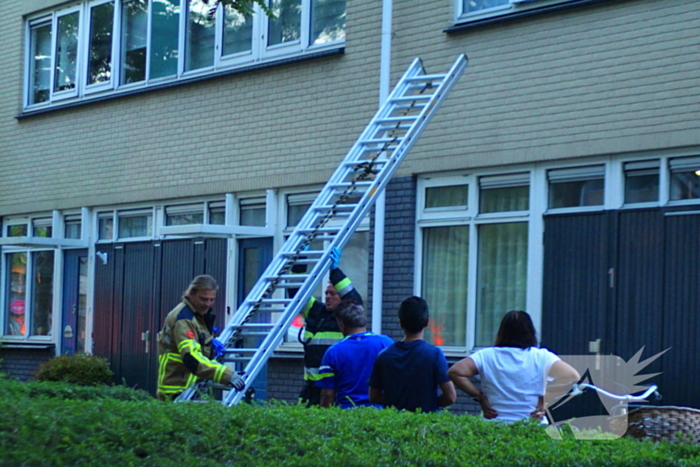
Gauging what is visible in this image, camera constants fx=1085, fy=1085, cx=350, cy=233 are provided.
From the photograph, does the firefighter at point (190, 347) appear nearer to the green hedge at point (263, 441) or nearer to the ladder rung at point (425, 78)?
the green hedge at point (263, 441)

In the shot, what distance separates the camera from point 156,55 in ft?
52.4

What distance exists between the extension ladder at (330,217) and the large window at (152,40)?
8.94 feet

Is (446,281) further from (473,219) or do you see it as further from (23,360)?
(23,360)

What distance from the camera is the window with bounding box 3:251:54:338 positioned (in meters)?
18.0

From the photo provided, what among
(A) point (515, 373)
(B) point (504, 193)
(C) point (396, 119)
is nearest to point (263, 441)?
(A) point (515, 373)

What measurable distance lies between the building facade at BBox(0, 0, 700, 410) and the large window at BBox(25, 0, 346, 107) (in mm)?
37

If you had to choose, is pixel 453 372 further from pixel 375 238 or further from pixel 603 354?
pixel 375 238

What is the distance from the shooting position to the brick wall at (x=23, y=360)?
17594 millimetres

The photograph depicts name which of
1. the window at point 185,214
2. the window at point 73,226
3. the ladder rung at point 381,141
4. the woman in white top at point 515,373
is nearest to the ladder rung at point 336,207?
the ladder rung at point 381,141

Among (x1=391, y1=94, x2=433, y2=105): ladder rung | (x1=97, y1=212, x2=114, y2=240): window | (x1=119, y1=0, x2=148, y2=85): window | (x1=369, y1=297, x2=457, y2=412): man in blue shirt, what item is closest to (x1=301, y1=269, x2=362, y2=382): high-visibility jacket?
(x1=369, y1=297, x2=457, y2=412): man in blue shirt

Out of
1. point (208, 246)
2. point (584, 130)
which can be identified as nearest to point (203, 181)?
point (208, 246)

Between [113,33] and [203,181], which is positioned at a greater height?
[113,33]

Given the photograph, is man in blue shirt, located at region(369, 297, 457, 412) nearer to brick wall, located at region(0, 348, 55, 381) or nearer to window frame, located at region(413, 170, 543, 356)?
window frame, located at region(413, 170, 543, 356)

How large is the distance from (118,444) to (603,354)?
6.57 meters
